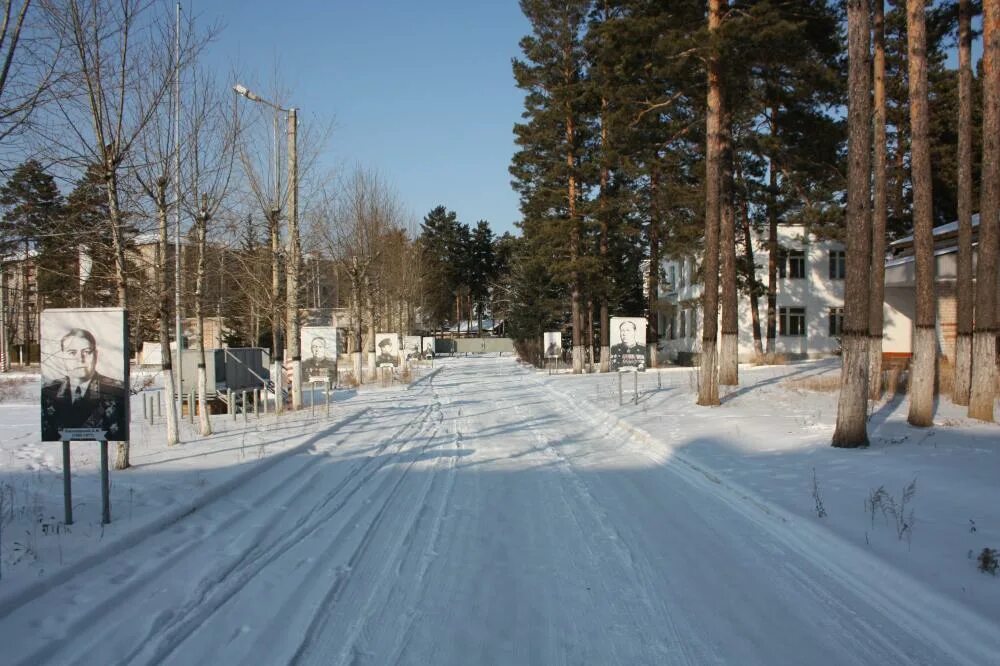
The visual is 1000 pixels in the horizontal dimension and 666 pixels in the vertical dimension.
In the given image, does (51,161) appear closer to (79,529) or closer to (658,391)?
(79,529)

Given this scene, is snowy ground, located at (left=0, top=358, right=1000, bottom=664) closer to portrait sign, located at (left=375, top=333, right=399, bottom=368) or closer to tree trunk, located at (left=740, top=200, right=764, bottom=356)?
tree trunk, located at (left=740, top=200, right=764, bottom=356)

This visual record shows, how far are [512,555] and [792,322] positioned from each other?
40.6m

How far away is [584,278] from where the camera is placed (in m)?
34.0

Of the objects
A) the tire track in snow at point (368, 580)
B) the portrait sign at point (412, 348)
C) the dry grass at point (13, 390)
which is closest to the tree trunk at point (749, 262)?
the tire track in snow at point (368, 580)

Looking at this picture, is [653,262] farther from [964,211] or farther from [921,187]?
[921,187]

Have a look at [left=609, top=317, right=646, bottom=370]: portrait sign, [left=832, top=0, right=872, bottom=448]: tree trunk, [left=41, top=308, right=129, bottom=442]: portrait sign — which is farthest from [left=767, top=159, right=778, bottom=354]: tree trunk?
[left=41, top=308, right=129, bottom=442]: portrait sign

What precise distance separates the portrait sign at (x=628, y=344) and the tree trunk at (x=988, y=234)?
8.19m

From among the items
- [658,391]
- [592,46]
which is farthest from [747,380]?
[592,46]

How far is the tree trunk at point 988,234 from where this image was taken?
12180mm

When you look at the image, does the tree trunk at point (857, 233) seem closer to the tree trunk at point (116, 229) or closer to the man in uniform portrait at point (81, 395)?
the man in uniform portrait at point (81, 395)

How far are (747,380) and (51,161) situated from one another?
63.4 ft

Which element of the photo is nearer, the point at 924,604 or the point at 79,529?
the point at 924,604

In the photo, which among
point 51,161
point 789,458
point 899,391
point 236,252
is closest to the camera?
point 51,161

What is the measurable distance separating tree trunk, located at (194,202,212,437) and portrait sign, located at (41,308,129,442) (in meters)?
6.21
